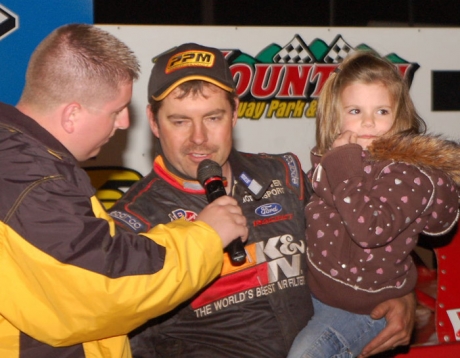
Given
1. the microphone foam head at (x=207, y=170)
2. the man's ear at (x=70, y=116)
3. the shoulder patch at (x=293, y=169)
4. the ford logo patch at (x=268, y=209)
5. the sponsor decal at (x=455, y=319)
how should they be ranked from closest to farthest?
the man's ear at (x=70, y=116)
the microphone foam head at (x=207, y=170)
the ford logo patch at (x=268, y=209)
the shoulder patch at (x=293, y=169)
the sponsor decal at (x=455, y=319)

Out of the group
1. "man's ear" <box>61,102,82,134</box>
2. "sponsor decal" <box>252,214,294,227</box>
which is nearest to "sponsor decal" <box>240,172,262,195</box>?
"sponsor decal" <box>252,214,294,227</box>

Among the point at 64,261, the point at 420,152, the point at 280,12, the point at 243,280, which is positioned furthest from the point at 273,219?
the point at 280,12

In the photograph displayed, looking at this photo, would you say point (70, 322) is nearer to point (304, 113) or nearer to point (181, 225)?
point (181, 225)

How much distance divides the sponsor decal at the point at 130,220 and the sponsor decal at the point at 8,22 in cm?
183

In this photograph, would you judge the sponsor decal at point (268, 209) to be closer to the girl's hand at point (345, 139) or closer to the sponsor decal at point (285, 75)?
the girl's hand at point (345, 139)

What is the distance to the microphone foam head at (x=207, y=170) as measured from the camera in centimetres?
267

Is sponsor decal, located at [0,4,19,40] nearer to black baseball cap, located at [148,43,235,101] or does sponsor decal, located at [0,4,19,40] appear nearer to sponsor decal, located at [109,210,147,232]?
black baseball cap, located at [148,43,235,101]

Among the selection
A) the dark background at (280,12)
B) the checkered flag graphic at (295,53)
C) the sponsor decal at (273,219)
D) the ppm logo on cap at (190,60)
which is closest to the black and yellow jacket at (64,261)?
the sponsor decal at (273,219)

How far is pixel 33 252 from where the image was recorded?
2.07 meters

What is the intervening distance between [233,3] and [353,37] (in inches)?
31.0

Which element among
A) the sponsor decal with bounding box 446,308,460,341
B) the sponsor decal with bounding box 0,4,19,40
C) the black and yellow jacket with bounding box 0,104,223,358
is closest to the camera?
the black and yellow jacket with bounding box 0,104,223,358

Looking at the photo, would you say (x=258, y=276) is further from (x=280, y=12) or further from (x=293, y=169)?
(x=280, y=12)

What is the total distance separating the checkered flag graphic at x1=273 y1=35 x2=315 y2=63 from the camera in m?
4.64

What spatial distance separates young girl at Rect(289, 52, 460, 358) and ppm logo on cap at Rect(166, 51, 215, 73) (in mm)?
569
